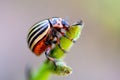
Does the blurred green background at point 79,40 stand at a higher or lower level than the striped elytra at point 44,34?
lower

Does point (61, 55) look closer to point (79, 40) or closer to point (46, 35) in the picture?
point (46, 35)

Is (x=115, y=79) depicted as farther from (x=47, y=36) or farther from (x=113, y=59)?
(x=47, y=36)

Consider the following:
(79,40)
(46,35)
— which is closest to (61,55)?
(46,35)

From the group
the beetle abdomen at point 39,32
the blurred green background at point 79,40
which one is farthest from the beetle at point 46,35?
the blurred green background at point 79,40

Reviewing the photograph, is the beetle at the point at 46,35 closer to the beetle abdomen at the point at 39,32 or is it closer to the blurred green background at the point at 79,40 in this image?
the beetle abdomen at the point at 39,32

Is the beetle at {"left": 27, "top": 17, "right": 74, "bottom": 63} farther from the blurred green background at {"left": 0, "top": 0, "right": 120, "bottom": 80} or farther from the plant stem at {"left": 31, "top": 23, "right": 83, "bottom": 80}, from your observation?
the blurred green background at {"left": 0, "top": 0, "right": 120, "bottom": 80}

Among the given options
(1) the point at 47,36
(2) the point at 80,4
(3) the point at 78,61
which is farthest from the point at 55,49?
(2) the point at 80,4

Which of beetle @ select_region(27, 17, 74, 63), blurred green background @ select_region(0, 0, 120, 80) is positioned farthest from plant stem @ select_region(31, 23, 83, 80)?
blurred green background @ select_region(0, 0, 120, 80)
